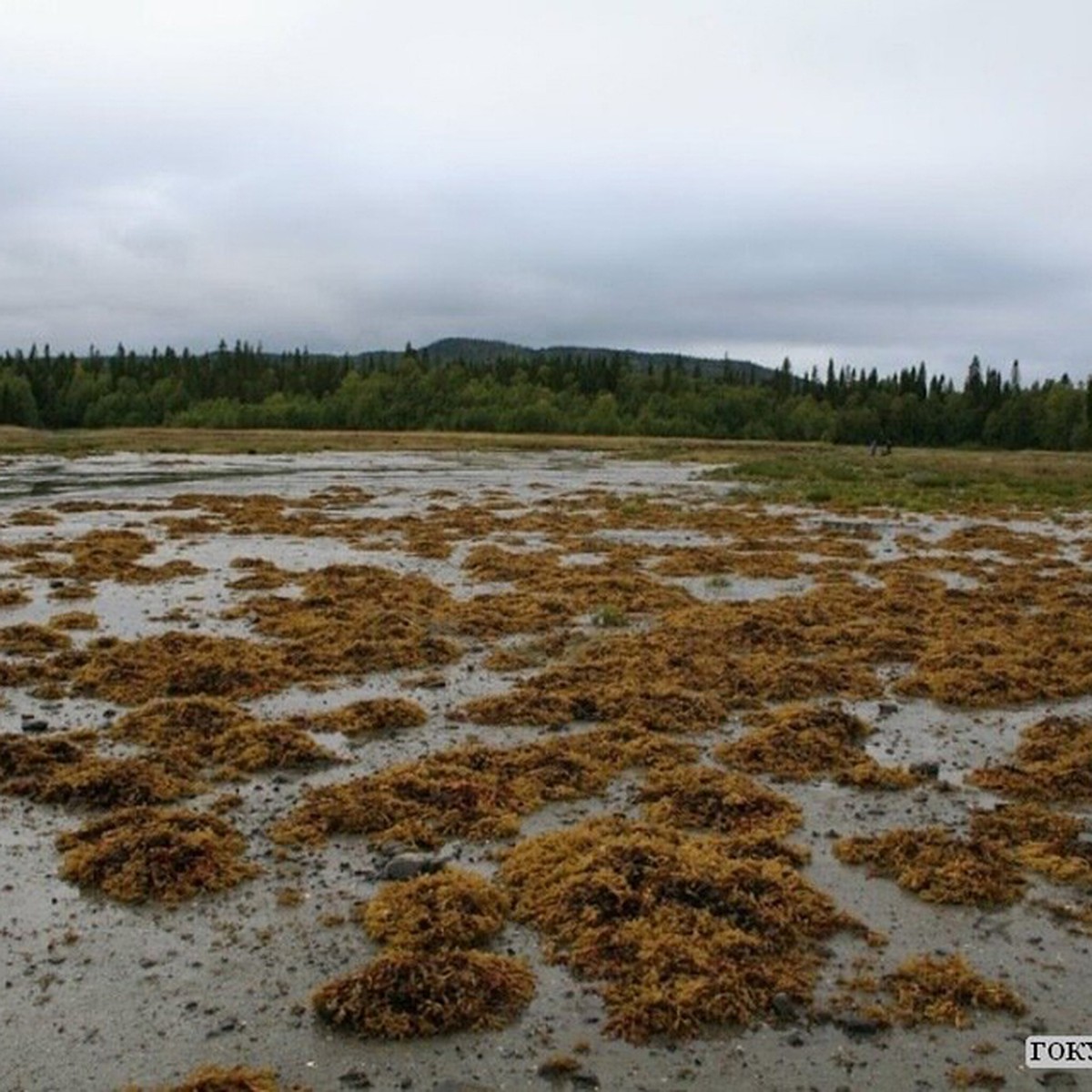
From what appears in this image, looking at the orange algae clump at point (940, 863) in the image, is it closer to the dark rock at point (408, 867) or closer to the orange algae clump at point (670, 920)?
the orange algae clump at point (670, 920)

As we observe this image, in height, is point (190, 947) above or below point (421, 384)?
below

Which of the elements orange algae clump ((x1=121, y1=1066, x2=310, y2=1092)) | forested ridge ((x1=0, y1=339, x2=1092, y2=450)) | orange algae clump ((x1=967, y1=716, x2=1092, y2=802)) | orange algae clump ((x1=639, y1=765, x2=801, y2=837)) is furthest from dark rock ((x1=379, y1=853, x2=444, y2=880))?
forested ridge ((x1=0, y1=339, x2=1092, y2=450))

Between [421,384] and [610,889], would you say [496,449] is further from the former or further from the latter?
[610,889]

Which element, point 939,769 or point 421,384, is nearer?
point 939,769

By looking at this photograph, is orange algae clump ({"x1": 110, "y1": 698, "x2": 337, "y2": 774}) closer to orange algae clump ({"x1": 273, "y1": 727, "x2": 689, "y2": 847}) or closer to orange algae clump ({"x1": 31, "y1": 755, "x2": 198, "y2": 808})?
orange algae clump ({"x1": 31, "y1": 755, "x2": 198, "y2": 808})

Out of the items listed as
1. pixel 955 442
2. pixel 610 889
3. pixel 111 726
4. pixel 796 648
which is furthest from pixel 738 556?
A: pixel 955 442

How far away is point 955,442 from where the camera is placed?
148 meters

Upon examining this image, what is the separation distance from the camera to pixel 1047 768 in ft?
35.1

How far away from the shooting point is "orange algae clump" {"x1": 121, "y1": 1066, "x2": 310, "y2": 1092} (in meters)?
5.66


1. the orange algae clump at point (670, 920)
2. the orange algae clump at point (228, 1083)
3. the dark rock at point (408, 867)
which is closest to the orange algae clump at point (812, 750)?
the orange algae clump at point (670, 920)

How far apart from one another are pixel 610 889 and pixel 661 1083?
1956 mm

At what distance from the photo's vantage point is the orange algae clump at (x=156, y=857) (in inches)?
316

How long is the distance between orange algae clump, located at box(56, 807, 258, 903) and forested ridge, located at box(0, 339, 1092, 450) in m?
144

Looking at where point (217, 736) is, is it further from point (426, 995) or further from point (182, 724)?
point (426, 995)
